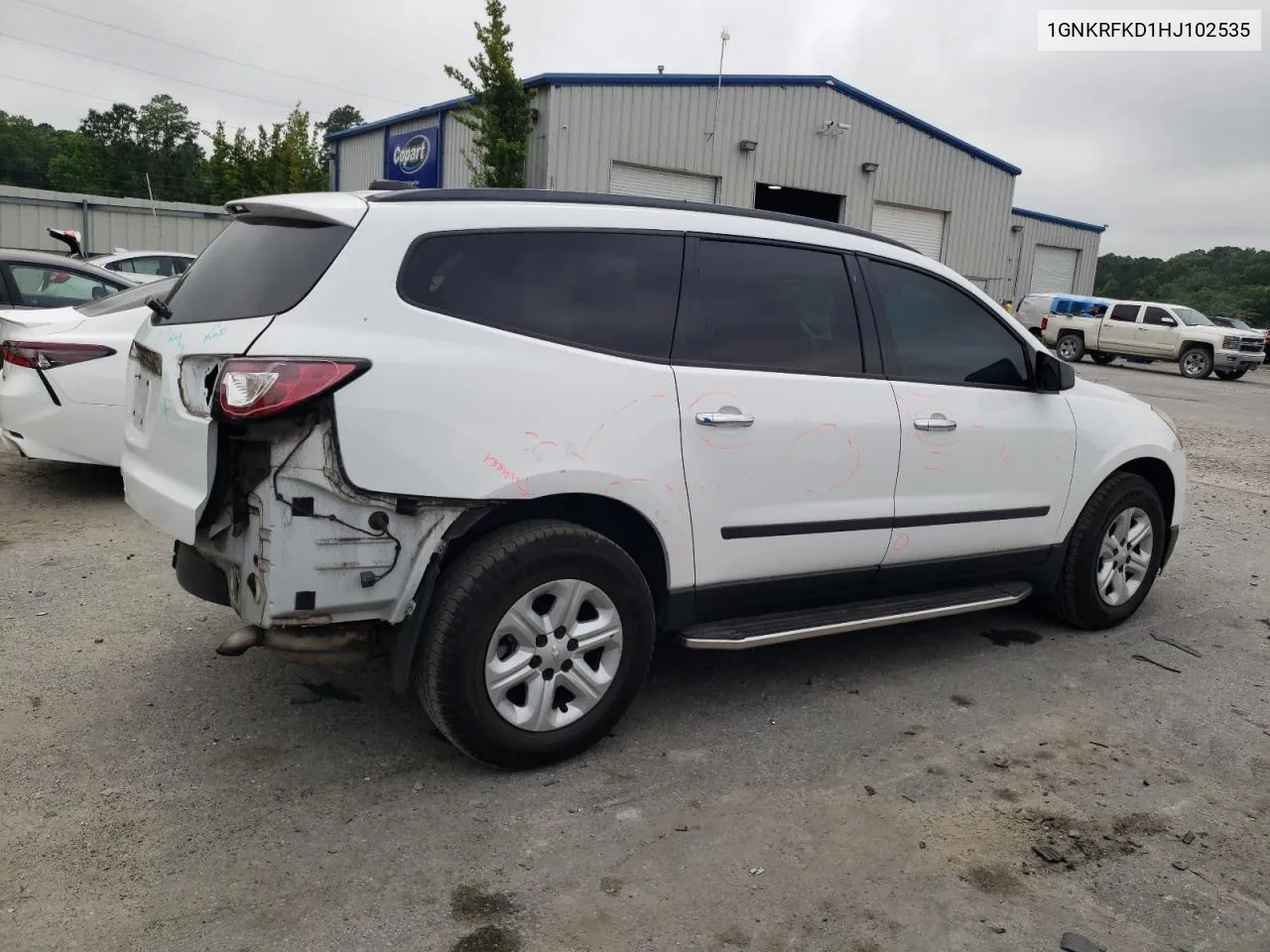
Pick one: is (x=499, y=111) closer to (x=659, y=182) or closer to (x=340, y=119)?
(x=659, y=182)

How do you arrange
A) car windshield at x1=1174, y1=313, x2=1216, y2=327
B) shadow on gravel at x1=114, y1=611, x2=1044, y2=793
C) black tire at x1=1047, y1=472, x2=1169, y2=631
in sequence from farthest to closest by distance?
car windshield at x1=1174, y1=313, x2=1216, y2=327
black tire at x1=1047, y1=472, x2=1169, y2=631
shadow on gravel at x1=114, y1=611, x2=1044, y2=793

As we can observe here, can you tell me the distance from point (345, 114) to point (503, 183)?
83419mm

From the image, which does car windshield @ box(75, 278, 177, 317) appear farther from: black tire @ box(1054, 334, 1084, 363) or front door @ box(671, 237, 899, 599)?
black tire @ box(1054, 334, 1084, 363)

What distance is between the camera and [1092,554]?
16.1ft

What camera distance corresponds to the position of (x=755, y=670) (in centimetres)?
437

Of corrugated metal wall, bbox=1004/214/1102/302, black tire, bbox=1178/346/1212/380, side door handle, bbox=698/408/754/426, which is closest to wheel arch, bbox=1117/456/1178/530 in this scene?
side door handle, bbox=698/408/754/426

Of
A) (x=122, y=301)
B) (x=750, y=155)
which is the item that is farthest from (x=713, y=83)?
(x=122, y=301)

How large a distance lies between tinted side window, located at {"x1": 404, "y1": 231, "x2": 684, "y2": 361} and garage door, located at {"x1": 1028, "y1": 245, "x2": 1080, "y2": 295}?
105 ft

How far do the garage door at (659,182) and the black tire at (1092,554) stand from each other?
56.4 feet

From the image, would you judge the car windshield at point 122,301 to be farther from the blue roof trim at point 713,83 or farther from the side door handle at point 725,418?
the blue roof trim at point 713,83

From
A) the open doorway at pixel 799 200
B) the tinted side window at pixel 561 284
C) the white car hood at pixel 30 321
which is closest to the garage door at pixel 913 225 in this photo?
the open doorway at pixel 799 200

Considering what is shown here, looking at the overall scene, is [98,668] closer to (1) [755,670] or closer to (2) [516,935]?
(2) [516,935]

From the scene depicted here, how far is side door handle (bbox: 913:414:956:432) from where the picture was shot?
4.09 meters

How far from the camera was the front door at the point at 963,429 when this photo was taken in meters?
4.14
